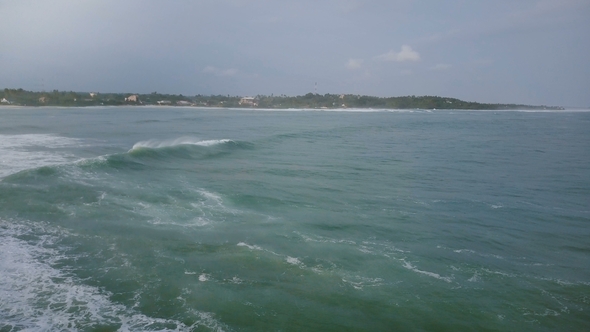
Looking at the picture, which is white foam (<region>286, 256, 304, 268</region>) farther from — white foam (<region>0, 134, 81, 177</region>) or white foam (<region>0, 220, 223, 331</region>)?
white foam (<region>0, 134, 81, 177</region>)

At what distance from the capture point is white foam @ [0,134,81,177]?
15.9 meters

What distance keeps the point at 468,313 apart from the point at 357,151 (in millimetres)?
19004

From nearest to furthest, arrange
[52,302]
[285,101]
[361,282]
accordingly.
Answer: [52,302]
[361,282]
[285,101]

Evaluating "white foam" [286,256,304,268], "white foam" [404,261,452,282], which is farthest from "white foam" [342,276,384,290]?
"white foam" [286,256,304,268]

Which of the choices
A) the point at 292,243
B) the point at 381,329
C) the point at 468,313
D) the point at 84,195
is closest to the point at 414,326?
the point at 381,329

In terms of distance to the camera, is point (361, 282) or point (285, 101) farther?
point (285, 101)

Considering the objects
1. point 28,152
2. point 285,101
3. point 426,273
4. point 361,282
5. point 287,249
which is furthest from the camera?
point 285,101

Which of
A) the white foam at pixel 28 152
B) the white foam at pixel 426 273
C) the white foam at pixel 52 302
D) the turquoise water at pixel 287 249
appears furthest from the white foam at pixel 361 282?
the white foam at pixel 28 152

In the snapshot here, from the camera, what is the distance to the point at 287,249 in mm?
8656

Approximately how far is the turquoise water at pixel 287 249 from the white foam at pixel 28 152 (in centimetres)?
32

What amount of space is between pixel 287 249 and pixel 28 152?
1656cm

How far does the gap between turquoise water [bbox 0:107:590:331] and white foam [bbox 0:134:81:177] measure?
32 cm

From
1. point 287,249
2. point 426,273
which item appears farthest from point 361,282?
point 287,249

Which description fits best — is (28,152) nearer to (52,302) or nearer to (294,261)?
(52,302)
